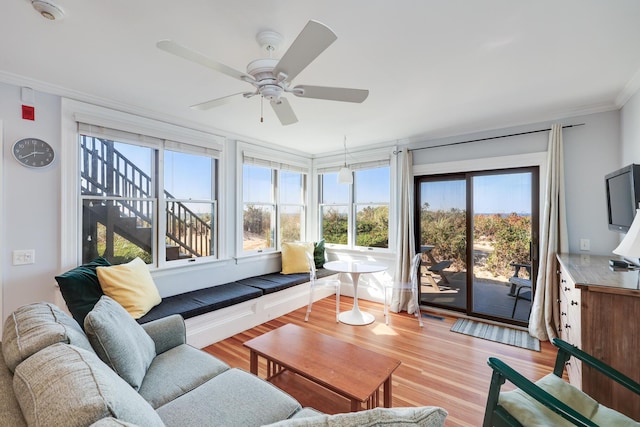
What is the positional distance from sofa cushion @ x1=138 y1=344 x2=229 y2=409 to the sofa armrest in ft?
0.16

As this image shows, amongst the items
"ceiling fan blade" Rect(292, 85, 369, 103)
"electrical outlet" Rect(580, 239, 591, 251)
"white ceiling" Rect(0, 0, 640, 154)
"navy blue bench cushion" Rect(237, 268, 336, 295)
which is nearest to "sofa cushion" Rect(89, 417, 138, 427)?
"ceiling fan blade" Rect(292, 85, 369, 103)

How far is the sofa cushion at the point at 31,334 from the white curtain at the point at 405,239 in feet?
11.5

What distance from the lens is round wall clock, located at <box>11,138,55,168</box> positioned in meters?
2.31

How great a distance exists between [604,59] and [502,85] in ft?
2.06

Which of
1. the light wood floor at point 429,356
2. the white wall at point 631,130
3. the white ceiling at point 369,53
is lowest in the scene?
the light wood floor at point 429,356

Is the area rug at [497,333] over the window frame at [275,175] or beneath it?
beneath

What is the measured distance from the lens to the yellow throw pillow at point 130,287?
2.37 metres

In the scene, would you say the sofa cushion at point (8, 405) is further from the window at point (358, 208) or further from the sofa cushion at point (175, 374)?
the window at point (358, 208)

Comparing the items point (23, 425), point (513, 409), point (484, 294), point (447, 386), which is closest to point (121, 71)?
point (23, 425)

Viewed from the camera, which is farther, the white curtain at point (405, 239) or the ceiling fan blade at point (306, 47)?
the white curtain at point (405, 239)

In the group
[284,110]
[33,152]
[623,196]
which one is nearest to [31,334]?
[284,110]

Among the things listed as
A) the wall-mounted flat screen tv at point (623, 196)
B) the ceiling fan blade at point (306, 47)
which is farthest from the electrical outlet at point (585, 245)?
the ceiling fan blade at point (306, 47)

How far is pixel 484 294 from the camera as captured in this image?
365 centimetres

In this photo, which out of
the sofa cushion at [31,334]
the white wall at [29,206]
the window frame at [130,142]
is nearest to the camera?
the sofa cushion at [31,334]
